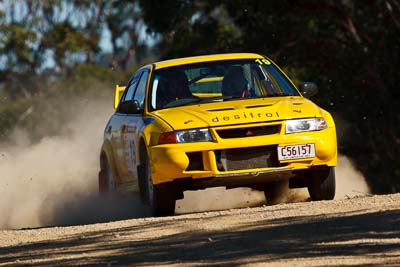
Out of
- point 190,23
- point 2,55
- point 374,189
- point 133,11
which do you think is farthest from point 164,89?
point 133,11

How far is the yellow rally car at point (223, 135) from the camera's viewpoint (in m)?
11.4

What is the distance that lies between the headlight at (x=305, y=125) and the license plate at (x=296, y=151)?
0.48ft

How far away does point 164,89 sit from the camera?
495 inches

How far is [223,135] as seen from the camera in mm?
11414

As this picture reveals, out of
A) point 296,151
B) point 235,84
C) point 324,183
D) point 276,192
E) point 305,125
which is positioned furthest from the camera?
point 276,192

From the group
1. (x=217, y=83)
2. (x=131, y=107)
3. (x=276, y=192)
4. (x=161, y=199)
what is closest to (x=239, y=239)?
(x=161, y=199)

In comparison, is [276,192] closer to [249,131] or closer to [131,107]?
[131,107]

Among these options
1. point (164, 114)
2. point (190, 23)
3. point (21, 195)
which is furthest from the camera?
point (190, 23)

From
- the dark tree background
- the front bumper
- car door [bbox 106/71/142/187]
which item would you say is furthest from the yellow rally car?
the dark tree background

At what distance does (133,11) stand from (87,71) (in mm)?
5850

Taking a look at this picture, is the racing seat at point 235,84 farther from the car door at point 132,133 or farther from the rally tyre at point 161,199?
the rally tyre at point 161,199

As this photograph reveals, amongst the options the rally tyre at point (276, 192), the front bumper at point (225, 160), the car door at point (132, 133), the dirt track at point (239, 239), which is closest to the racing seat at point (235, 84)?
the car door at point (132, 133)

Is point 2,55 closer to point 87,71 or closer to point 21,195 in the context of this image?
point 87,71

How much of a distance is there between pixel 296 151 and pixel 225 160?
25.3 inches
